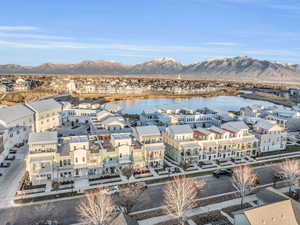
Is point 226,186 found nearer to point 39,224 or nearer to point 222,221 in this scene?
point 222,221

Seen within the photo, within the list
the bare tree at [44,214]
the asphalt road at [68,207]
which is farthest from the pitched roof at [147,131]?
the bare tree at [44,214]

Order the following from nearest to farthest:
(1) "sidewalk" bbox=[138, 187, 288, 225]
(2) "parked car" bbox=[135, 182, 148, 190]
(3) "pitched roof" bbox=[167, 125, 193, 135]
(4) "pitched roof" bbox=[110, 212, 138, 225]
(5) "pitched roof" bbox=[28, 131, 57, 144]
Result: (4) "pitched roof" bbox=[110, 212, 138, 225] → (1) "sidewalk" bbox=[138, 187, 288, 225] → (2) "parked car" bbox=[135, 182, 148, 190] → (5) "pitched roof" bbox=[28, 131, 57, 144] → (3) "pitched roof" bbox=[167, 125, 193, 135]

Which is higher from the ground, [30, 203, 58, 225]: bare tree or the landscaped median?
the landscaped median

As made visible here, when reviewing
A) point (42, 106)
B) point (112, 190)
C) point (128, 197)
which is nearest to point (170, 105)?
point (42, 106)

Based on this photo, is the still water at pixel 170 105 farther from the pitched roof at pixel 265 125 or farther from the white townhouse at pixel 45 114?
the pitched roof at pixel 265 125

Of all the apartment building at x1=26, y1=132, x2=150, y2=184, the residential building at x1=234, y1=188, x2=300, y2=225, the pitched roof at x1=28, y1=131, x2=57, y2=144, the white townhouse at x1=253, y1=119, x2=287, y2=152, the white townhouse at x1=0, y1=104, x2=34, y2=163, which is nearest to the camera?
the residential building at x1=234, y1=188, x2=300, y2=225

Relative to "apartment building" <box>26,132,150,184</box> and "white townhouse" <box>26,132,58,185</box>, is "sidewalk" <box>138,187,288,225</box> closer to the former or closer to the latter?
"apartment building" <box>26,132,150,184</box>

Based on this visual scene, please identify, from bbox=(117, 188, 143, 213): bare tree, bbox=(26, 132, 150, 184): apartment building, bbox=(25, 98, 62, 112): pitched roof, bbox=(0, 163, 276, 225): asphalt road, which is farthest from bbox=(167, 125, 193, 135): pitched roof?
bbox=(25, 98, 62, 112): pitched roof
